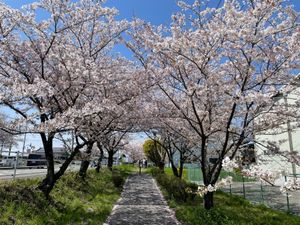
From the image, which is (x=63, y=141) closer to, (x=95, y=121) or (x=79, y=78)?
(x=95, y=121)

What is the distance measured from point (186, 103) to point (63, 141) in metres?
5.76

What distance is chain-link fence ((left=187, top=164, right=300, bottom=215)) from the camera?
8.81 meters

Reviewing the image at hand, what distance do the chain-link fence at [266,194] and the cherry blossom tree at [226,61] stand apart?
1.94 metres

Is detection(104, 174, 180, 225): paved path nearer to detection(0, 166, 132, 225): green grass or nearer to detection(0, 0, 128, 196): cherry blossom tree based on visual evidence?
detection(0, 166, 132, 225): green grass

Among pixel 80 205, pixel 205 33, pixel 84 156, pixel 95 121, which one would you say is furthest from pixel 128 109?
pixel 205 33

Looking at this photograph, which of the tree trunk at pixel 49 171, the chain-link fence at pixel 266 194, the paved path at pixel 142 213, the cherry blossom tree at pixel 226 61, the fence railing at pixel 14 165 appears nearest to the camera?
the cherry blossom tree at pixel 226 61

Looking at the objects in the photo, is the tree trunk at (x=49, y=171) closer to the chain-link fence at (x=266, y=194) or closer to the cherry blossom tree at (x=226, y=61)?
the cherry blossom tree at (x=226, y=61)

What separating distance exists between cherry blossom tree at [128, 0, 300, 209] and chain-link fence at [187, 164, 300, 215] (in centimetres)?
194

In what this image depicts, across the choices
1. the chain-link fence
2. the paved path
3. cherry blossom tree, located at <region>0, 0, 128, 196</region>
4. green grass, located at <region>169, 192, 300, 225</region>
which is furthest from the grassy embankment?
cherry blossom tree, located at <region>0, 0, 128, 196</region>

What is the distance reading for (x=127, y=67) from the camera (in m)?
10.3

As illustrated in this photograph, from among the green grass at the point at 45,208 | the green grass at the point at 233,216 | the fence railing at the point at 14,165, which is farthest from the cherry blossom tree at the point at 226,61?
the fence railing at the point at 14,165

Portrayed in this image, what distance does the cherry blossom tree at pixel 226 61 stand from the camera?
623cm

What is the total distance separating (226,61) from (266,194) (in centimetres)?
548

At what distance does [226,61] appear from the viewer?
7.94 metres
